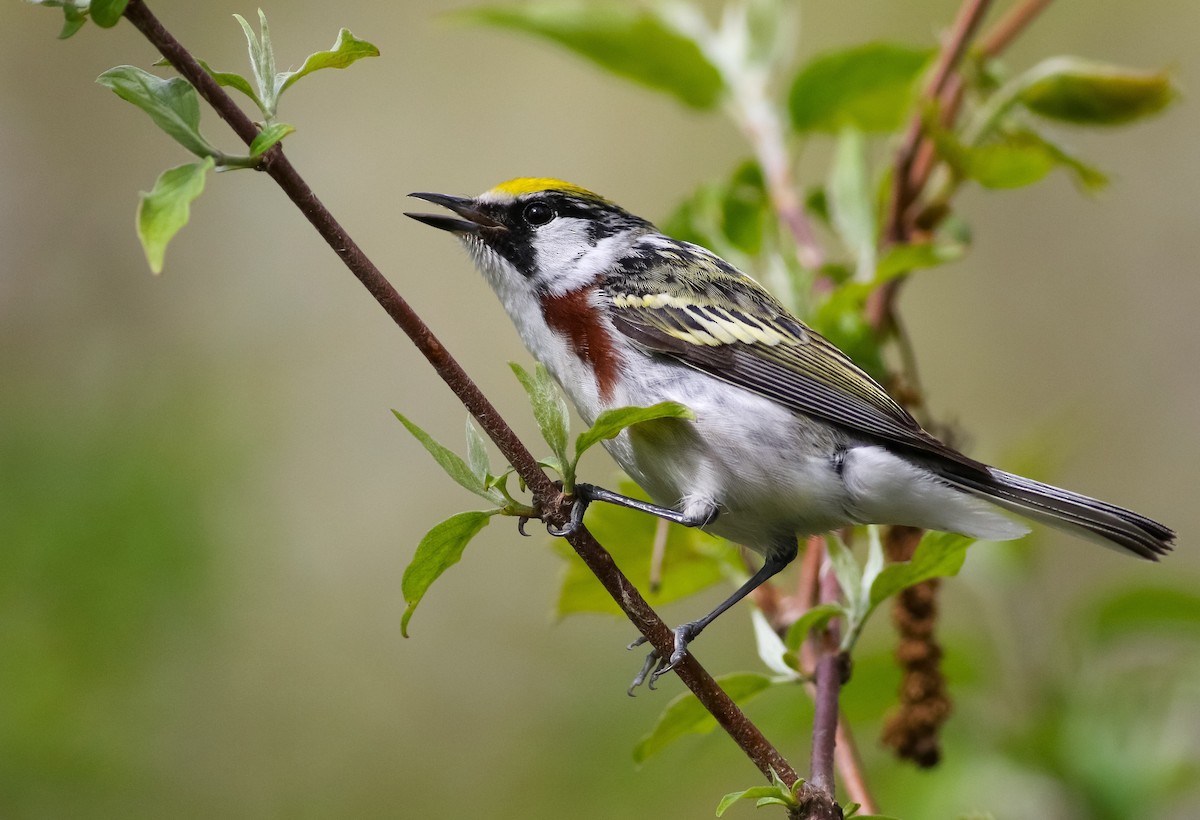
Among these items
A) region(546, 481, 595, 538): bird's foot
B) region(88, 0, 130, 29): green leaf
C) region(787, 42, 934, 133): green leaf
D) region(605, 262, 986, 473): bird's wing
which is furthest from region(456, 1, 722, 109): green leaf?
region(88, 0, 130, 29): green leaf

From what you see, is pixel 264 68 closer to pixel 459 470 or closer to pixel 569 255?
pixel 459 470


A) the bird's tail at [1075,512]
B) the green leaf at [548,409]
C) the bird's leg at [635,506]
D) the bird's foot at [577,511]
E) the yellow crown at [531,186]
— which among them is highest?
the yellow crown at [531,186]

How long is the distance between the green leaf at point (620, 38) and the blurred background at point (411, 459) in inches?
28.6

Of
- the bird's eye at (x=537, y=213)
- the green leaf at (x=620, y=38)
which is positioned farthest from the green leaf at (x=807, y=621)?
the green leaf at (x=620, y=38)

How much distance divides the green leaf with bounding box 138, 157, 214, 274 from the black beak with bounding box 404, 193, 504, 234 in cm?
89

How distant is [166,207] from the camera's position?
1.17 meters

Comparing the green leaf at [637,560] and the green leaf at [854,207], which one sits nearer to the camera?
the green leaf at [637,560]

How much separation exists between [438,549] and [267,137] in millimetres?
540

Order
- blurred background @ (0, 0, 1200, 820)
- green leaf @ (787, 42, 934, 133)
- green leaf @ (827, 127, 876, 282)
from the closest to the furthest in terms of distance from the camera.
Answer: green leaf @ (827, 127, 876, 282) < green leaf @ (787, 42, 934, 133) < blurred background @ (0, 0, 1200, 820)

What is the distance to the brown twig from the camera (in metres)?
1.17

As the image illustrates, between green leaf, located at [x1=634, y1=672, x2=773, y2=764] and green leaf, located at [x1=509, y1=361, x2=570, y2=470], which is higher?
green leaf, located at [x1=509, y1=361, x2=570, y2=470]

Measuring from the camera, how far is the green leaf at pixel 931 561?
1644 millimetres

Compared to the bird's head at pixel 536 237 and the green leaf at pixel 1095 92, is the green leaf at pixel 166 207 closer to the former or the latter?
the bird's head at pixel 536 237

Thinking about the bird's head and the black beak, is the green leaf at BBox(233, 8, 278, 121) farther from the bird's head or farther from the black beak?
the bird's head
